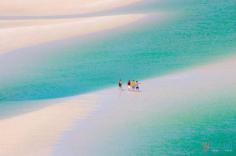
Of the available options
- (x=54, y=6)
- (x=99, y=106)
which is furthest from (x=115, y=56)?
(x=54, y=6)

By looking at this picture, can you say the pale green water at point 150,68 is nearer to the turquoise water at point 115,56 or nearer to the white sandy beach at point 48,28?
the turquoise water at point 115,56

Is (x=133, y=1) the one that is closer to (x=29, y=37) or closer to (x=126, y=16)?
(x=126, y=16)

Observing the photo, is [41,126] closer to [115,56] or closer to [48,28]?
[115,56]

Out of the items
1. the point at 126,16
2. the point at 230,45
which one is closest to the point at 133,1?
the point at 126,16

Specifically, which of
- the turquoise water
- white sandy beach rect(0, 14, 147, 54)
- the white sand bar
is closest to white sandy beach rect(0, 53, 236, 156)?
the white sand bar

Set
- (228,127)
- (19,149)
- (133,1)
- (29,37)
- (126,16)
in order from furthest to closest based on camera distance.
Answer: (133,1), (126,16), (29,37), (228,127), (19,149)

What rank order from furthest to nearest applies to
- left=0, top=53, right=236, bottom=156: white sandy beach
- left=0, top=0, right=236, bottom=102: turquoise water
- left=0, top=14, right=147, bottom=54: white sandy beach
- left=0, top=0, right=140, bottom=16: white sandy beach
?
left=0, top=0, right=140, bottom=16: white sandy beach, left=0, top=14, right=147, bottom=54: white sandy beach, left=0, top=0, right=236, bottom=102: turquoise water, left=0, top=53, right=236, bottom=156: white sandy beach

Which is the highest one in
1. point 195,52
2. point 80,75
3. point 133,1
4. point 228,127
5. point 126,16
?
point 133,1

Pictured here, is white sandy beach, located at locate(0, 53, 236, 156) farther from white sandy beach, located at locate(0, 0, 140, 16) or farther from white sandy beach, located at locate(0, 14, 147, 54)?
white sandy beach, located at locate(0, 0, 140, 16)
